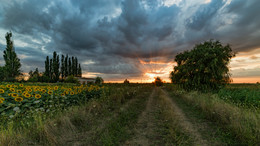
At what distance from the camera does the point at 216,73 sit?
1256 cm

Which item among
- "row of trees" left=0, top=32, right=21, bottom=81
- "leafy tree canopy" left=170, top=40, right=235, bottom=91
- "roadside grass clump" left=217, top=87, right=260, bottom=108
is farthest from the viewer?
"row of trees" left=0, top=32, right=21, bottom=81

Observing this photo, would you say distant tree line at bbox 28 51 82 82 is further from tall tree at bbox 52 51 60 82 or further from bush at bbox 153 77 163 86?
bush at bbox 153 77 163 86

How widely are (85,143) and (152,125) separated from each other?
8.94 feet

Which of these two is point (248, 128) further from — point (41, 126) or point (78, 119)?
point (41, 126)

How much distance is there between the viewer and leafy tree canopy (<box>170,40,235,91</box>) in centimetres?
1243

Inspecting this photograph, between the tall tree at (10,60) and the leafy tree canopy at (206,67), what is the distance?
45.5m

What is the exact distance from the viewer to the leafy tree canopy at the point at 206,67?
40.8ft

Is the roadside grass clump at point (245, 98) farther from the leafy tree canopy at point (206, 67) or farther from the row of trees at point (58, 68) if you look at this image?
the row of trees at point (58, 68)

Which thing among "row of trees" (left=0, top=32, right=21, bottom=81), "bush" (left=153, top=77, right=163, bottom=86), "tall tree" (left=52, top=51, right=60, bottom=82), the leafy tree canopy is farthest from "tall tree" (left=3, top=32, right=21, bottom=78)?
"bush" (left=153, top=77, right=163, bottom=86)

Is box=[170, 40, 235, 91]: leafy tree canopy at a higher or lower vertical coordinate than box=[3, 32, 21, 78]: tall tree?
lower

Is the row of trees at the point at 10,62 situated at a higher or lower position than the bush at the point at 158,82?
higher

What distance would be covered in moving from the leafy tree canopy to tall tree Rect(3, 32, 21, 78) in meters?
45.5

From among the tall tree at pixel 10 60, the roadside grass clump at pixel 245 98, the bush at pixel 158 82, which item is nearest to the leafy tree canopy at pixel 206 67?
the roadside grass clump at pixel 245 98

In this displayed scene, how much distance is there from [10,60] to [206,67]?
49043 millimetres
